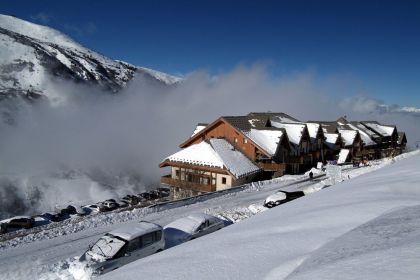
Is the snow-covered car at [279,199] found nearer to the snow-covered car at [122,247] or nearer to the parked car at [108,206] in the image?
the snow-covered car at [122,247]

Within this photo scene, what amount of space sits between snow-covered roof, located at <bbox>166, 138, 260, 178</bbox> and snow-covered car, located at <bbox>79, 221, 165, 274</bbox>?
2629 centimetres

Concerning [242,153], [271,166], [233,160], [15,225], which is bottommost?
[15,225]

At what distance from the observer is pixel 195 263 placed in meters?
6.29

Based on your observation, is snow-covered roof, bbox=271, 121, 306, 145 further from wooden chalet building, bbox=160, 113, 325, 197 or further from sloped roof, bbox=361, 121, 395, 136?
sloped roof, bbox=361, 121, 395, 136

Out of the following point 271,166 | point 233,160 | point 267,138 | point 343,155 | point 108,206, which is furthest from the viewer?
point 343,155

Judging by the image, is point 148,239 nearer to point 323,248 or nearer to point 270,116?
point 323,248

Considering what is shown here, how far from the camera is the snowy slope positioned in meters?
4.41

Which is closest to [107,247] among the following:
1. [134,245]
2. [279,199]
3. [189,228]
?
[134,245]

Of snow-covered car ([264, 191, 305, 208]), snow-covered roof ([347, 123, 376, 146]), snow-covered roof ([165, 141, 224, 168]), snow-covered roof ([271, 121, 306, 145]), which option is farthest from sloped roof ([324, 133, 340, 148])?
snow-covered car ([264, 191, 305, 208])

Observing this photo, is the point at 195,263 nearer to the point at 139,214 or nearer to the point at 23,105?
the point at 139,214

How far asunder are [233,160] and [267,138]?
6494 mm

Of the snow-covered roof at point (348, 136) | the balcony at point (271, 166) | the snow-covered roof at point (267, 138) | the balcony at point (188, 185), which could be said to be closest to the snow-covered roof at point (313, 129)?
the snow-covered roof at point (348, 136)

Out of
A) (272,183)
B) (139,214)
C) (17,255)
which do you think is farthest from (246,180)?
(17,255)

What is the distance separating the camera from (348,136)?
2660 inches
